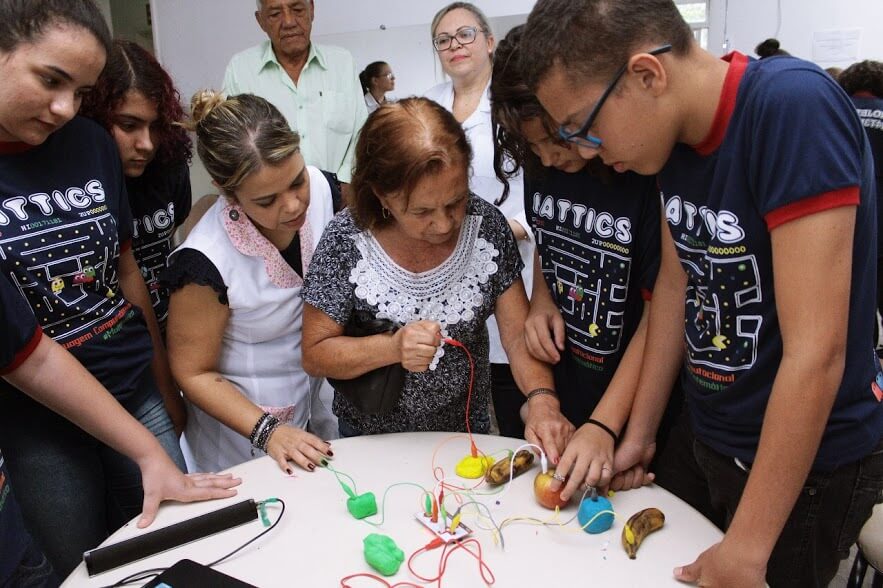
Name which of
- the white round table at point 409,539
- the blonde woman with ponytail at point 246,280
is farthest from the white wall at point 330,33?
the white round table at point 409,539

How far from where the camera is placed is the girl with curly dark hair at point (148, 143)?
5.10ft

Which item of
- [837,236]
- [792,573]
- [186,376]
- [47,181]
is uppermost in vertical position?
[47,181]

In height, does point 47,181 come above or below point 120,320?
above

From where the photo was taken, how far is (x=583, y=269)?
54.6 inches

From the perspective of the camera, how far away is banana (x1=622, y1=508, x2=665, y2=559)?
1.05 m

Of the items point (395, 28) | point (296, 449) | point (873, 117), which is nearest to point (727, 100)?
point (296, 449)

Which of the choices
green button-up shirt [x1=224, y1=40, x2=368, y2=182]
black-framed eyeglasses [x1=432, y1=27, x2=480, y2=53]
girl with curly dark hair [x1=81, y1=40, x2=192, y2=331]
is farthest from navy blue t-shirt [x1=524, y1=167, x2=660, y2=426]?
green button-up shirt [x1=224, y1=40, x2=368, y2=182]

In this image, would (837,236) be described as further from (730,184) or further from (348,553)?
(348,553)

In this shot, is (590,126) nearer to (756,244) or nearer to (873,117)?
(756,244)

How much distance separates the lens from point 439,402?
150cm

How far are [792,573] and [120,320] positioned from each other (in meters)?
1.43

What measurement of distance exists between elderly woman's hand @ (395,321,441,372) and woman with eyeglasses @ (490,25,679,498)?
26 cm

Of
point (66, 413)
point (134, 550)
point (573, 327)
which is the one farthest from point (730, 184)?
point (66, 413)

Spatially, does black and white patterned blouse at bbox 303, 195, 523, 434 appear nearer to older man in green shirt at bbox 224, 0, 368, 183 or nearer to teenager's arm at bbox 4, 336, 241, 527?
teenager's arm at bbox 4, 336, 241, 527
